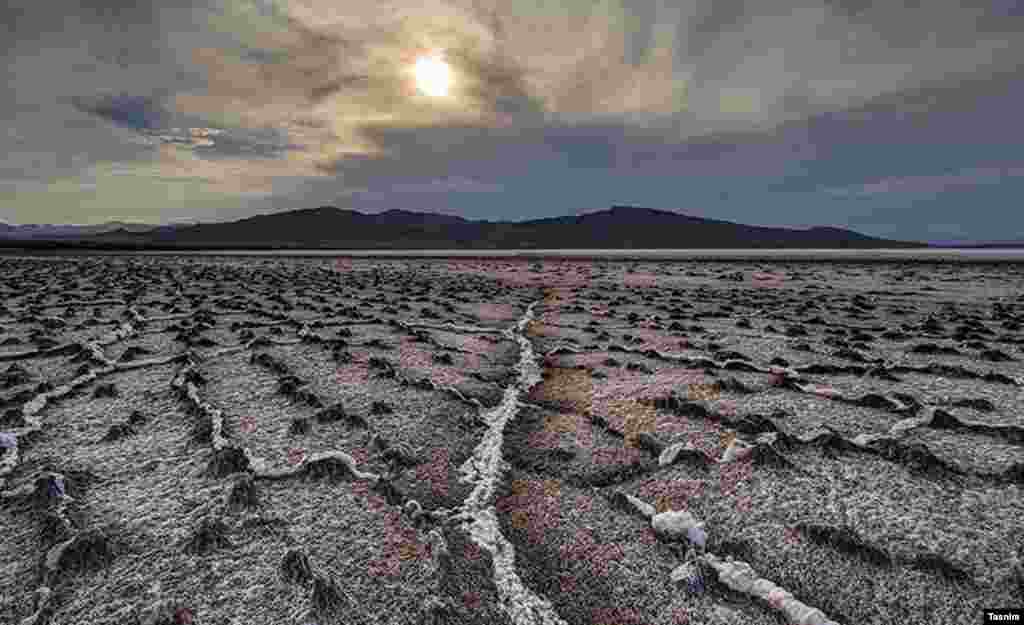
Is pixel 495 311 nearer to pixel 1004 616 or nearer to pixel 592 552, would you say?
pixel 592 552

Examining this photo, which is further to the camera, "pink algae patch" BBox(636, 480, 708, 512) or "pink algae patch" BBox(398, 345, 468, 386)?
"pink algae patch" BBox(398, 345, 468, 386)

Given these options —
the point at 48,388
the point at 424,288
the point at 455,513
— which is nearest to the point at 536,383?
the point at 455,513

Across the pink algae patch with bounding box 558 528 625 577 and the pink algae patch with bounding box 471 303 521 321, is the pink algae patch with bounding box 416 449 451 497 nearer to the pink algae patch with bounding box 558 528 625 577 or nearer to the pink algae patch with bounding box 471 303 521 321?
the pink algae patch with bounding box 558 528 625 577

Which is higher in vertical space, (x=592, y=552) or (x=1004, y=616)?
(x=1004, y=616)

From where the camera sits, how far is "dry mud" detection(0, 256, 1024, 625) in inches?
102

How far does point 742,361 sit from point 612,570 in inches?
189

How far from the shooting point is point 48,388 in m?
5.51

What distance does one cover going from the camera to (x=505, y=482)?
12.7 ft

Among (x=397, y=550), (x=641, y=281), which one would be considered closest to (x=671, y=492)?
(x=397, y=550)

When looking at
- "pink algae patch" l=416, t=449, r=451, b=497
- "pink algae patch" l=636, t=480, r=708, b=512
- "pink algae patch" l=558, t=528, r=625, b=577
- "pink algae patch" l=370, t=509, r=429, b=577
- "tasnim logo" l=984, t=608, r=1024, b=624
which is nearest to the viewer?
"tasnim logo" l=984, t=608, r=1024, b=624

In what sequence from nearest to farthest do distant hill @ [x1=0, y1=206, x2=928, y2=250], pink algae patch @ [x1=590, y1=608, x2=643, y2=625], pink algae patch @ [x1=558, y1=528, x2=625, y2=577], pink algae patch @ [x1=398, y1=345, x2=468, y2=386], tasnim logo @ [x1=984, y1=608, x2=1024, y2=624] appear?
tasnim logo @ [x1=984, y1=608, x2=1024, y2=624] → pink algae patch @ [x1=590, y1=608, x2=643, y2=625] → pink algae patch @ [x1=558, y1=528, x2=625, y2=577] → pink algae patch @ [x1=398, y1=345, x2=468, y2=386] → distant hill @ [x1=0, y1=206, x2=928, y2=250]

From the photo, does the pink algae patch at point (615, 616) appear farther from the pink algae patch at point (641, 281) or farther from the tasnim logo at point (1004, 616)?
the pink algae patch at point (641, 281)

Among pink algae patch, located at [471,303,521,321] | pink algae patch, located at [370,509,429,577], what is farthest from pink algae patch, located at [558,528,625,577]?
pink algae patch, located at [471,303,521,321]

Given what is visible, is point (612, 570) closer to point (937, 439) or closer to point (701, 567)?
point (701, 567)
